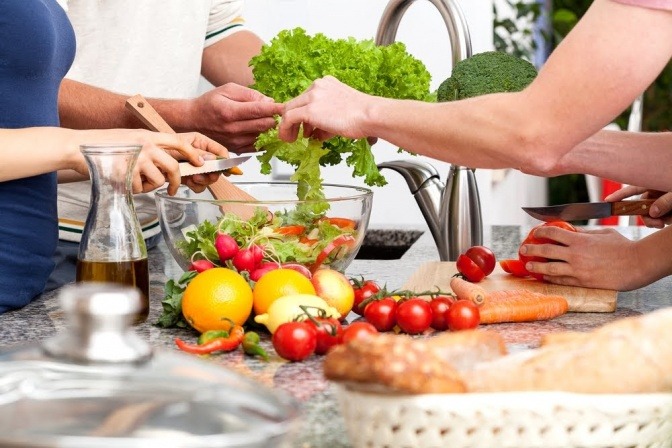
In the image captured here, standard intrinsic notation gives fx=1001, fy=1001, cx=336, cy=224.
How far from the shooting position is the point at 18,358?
0.80 metres

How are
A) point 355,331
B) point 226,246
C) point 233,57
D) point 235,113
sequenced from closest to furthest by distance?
1. point 355,331
2. point 226,246
3. point 235,113
4. point 233,57

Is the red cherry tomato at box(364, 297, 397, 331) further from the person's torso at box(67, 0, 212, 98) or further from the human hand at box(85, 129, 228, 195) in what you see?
the person's torso at box(67, 0, 212, 98)

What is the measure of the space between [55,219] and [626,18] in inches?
43.6

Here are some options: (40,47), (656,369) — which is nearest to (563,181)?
(40,47)

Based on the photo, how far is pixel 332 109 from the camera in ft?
5.46

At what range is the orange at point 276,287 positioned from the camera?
1.53 metres

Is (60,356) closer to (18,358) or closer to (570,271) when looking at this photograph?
(18,358)

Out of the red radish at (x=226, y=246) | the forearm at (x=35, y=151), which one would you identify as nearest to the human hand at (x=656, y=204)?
the red radish at (x=226, y=246)

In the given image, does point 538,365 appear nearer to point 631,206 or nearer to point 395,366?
point 395,366

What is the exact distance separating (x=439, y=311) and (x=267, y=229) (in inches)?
14.4

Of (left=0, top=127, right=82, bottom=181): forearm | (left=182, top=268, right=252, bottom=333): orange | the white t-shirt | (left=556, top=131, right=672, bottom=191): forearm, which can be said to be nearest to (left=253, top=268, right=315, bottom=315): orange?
(left=182, top=268, right=252, bottom=333): orange

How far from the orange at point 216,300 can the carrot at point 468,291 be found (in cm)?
38

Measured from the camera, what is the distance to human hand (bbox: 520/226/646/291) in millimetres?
1831

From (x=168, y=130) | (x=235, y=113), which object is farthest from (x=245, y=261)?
(x=235, y=113)
